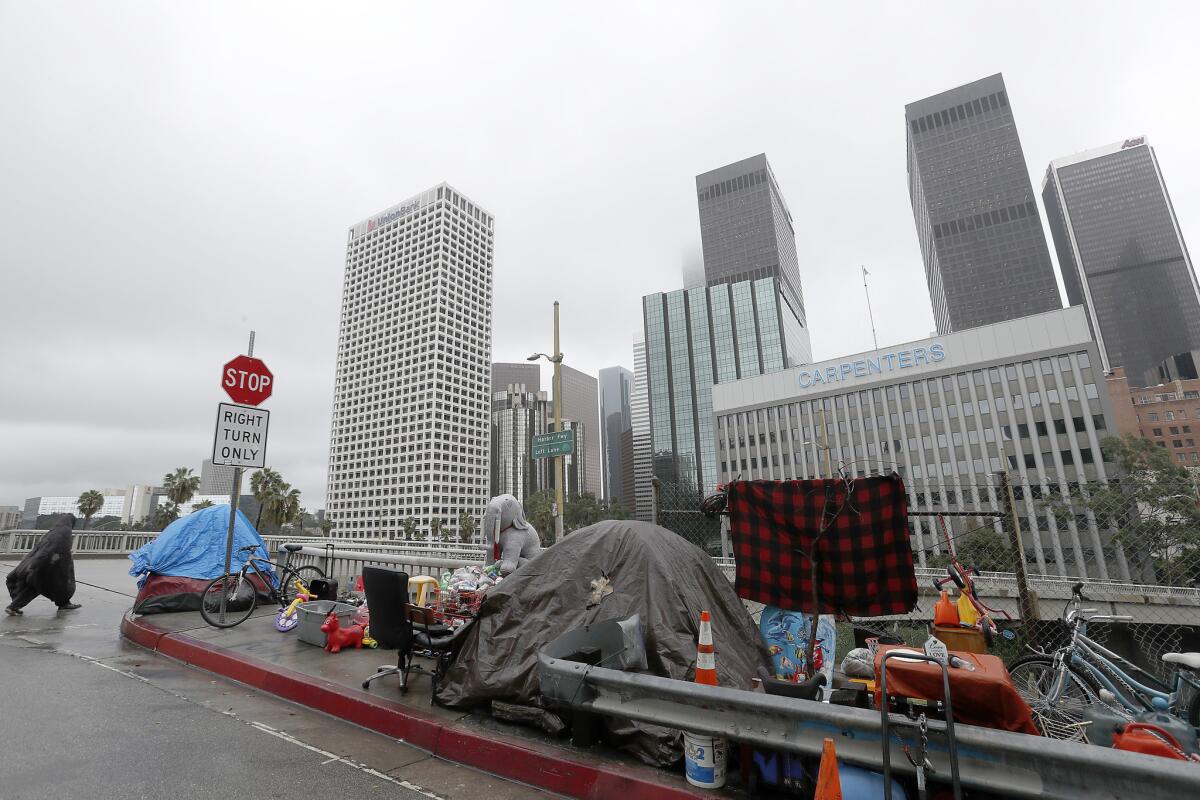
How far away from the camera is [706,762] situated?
2967mm

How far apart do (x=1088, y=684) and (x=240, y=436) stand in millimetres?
9509

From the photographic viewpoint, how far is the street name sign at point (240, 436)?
698 cm

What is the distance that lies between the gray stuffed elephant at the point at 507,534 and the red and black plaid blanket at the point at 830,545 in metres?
3.01

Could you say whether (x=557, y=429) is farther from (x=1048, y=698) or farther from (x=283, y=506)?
(x=283, y=506)

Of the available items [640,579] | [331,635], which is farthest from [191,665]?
[640,579]

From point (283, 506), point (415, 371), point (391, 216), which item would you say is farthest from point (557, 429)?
point (391, 216)

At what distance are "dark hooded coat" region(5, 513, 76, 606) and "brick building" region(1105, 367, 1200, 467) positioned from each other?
138688 millimetres

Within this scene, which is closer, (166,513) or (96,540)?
(96,540)

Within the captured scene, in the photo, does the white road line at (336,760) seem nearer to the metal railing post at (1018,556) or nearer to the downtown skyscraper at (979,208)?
the metal railing post at (1018,556)

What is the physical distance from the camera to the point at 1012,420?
68688mm

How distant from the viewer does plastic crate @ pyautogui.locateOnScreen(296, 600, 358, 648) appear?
6277 millimetres

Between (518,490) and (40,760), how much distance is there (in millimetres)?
170120

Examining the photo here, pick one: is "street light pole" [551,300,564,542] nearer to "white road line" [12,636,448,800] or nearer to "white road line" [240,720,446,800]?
"white road line" [12,636,448,800]

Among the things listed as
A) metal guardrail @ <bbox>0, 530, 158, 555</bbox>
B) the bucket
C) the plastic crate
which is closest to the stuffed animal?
the plastic crate
